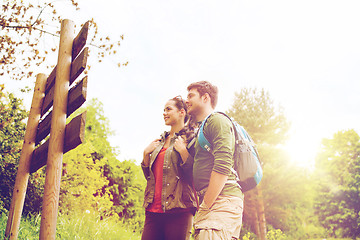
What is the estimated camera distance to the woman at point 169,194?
8.86 ft

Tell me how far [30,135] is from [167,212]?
171 cm

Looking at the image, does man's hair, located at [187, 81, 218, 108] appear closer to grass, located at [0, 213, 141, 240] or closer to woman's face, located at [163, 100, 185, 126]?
woman's face, located at [163, 100, 185, 126]

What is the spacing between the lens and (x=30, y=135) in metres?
3.23

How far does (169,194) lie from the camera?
8.93 feet

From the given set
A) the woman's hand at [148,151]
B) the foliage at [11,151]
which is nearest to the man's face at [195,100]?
the woman's hand at [148,151]

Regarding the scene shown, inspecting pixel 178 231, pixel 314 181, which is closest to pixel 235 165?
pixel 178 231

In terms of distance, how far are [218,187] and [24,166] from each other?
215 centimetres

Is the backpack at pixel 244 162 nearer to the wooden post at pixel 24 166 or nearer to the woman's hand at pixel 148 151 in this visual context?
the woman's hand at pixel 148 151

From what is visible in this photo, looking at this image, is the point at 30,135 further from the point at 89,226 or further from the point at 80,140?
the point at 89,226

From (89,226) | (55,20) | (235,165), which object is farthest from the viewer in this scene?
(55,20)

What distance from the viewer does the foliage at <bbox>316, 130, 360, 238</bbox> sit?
23891 millimetres

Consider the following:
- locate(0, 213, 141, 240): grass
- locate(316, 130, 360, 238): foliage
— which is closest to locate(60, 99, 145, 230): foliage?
locate(0, 213, 141, 240): grass

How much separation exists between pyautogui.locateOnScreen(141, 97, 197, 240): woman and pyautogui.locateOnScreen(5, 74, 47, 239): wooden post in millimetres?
1230

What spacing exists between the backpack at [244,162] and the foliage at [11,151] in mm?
4768
